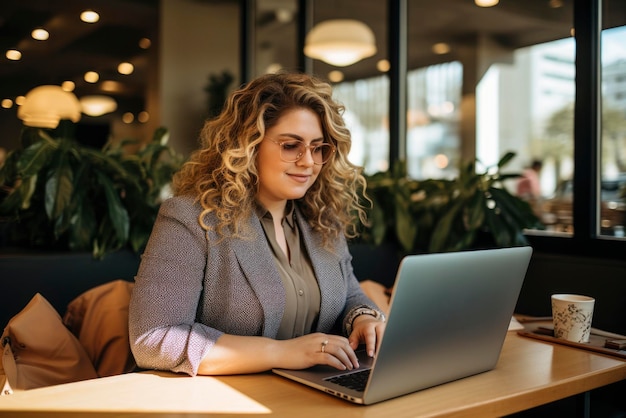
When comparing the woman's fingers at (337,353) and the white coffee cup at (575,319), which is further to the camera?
the white coffee cup at (575,319)

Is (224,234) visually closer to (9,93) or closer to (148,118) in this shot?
(9,93)

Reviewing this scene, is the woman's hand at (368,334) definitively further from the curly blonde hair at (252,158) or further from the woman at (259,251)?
the curly blonde hair at (252,158)

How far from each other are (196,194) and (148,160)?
1170mm

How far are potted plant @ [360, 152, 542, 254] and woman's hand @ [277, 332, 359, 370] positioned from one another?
1.59 metres

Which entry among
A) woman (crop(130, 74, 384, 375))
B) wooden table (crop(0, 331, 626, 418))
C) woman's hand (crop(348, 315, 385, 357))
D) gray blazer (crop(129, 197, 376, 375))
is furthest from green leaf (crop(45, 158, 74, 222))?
woman's hand (crop(348, 315, 385, 357))

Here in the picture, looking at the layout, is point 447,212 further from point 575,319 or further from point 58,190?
point 58,190

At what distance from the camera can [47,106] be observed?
16.4 ft

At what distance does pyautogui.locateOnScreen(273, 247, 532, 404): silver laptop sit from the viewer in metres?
1.17

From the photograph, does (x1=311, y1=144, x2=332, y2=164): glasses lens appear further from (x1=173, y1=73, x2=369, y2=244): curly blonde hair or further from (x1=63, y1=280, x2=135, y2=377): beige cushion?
(x1=63, y1=280, x2=135, y2=377): beige cushion

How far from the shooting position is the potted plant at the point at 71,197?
2.43 m

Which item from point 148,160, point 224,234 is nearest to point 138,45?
point 148,160

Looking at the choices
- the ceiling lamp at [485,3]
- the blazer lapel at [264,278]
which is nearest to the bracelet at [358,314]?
the blazer lapel at [264,278]

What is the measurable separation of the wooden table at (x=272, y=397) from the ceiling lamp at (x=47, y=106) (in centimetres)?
387

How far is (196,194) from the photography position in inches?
67.3
